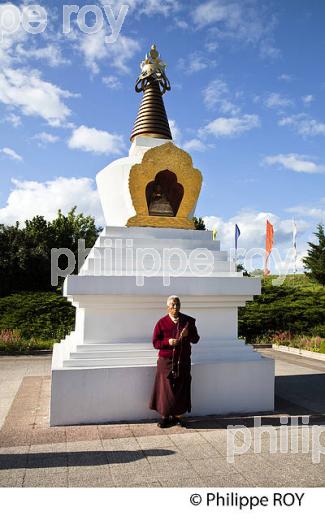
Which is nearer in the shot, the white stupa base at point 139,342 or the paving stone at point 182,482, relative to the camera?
the paving stone at point 182,482

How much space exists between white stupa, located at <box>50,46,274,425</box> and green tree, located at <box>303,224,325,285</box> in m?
21.4

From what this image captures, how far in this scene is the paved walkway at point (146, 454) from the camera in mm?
3449

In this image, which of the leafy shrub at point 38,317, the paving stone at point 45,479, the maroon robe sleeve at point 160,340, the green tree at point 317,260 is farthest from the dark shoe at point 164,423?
the green tree at point 317,260

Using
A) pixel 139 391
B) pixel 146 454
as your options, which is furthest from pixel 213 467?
pixel 139 391

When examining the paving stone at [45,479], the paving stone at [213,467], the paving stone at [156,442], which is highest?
the paving stone at [45,479]

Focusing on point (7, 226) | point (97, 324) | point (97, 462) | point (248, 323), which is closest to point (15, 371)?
point (97, 324)

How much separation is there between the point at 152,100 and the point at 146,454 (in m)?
6.57

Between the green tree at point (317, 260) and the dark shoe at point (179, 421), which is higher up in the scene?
the green tree at point (317, 260)

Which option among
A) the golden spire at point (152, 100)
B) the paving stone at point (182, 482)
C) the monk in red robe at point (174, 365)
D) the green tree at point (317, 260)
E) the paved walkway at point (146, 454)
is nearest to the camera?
the paving stone at point (182, 482)

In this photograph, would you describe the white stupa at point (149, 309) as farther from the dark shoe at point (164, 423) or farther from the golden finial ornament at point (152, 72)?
the golden finial ornament at point (152, 72)

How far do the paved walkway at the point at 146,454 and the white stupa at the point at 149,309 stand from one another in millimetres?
310

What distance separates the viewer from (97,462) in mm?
3799

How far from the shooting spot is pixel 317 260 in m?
26.8

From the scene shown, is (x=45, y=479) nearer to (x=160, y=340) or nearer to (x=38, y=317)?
(x=160, y=340)
